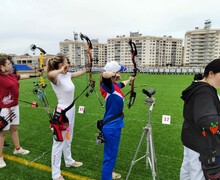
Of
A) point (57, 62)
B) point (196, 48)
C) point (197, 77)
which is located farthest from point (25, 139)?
point (196, 48)

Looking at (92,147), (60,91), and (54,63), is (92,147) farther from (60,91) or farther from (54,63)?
(54,63)

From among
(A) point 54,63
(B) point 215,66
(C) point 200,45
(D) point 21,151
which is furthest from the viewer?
(C) point 200,45

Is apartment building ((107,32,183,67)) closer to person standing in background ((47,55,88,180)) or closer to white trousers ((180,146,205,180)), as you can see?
person standing in background ((47,55,88,180))

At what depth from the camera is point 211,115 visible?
4.64 feet

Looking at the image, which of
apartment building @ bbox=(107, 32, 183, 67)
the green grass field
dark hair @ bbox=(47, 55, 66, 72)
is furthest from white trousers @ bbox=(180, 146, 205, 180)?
apartment building @ bbox=(107, 32, 183, 67)

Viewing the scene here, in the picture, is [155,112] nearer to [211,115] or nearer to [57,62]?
[57,62]

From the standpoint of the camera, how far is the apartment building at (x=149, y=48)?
8662 cm

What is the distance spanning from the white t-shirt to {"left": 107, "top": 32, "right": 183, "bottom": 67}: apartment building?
79.8m


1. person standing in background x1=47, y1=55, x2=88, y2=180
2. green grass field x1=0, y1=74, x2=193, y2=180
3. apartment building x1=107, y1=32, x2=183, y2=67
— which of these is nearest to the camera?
person standing in background x1=47, y1=55, x2=88, y2=180

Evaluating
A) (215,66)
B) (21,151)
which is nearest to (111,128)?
(215,66)

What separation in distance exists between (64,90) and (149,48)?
88.5m

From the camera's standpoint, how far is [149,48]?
86938 millimetres

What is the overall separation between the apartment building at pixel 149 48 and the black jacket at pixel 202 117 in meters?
80.6

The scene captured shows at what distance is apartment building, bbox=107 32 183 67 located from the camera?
86.6 metres
